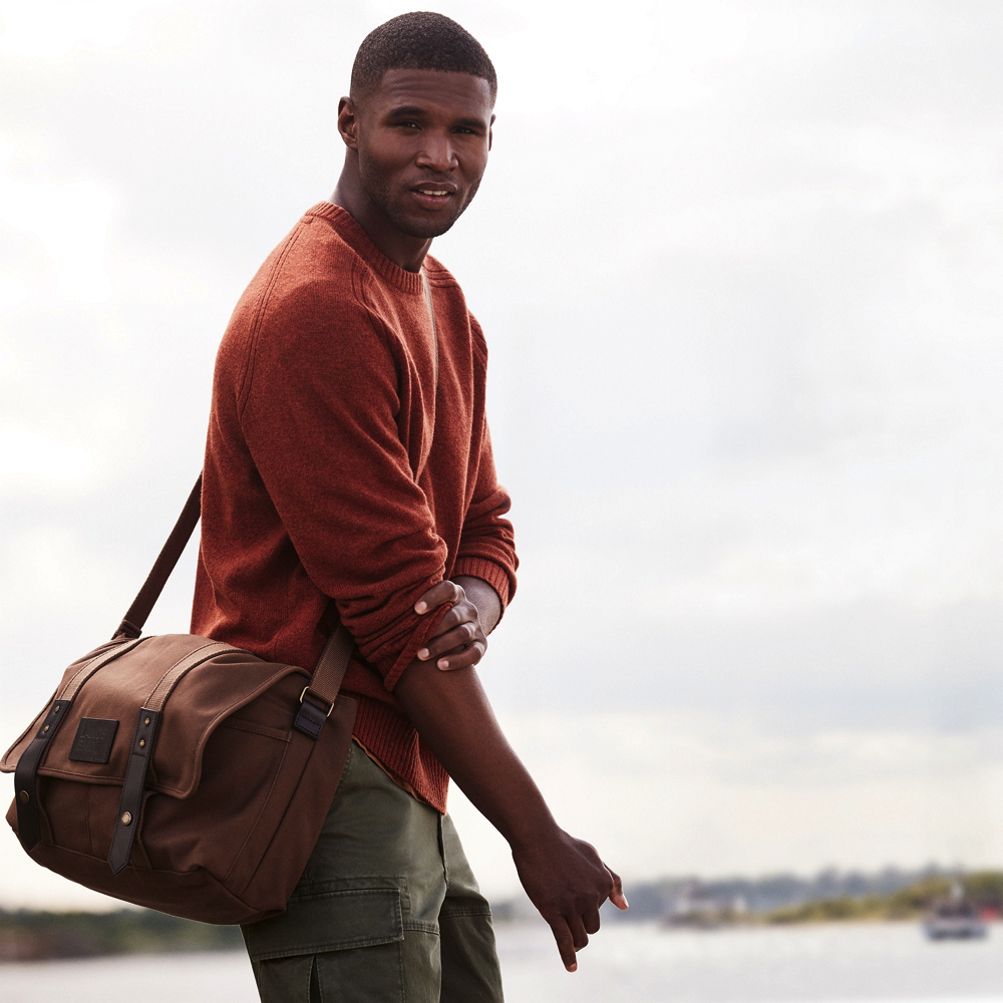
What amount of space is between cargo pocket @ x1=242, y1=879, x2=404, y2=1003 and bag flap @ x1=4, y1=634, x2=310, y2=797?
0.13m

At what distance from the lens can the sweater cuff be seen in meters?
1.23

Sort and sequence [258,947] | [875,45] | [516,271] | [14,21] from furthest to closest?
[875,45], [516,271], [14,21], [258,947]

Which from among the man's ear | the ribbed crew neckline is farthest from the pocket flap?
the man's ear

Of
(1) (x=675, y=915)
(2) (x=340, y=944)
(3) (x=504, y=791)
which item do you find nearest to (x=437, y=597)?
(3) (x=504, y=791)

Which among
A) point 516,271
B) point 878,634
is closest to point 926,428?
point 878,634

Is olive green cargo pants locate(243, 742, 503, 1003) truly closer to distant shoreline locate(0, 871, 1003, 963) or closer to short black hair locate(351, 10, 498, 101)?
short black hair locate(351, 10, 498, 101)

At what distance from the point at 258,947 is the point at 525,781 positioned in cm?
22

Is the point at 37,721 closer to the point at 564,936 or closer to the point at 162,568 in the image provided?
the point at 162,568

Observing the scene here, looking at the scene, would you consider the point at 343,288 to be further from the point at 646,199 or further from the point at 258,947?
the point at 646,199

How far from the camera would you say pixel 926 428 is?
3850 millimetres

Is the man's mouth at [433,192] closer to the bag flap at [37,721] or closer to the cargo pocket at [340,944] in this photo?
the bag flap at [37,721]

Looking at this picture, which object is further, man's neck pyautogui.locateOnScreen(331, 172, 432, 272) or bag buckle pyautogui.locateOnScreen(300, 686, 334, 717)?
man's neck pyautogui.locateOnScreen(331, 172, 432, 272)

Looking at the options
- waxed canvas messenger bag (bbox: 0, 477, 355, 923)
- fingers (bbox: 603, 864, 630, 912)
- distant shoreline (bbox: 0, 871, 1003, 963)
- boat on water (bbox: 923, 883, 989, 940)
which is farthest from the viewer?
boat on water (bbox: 923, 883, 989, 940)

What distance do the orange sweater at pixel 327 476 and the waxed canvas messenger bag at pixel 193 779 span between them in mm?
38
